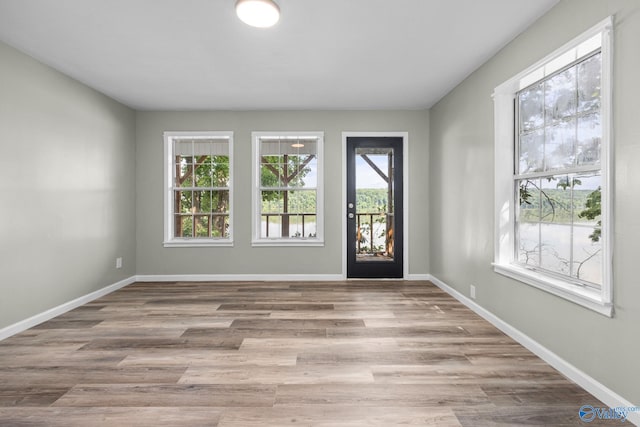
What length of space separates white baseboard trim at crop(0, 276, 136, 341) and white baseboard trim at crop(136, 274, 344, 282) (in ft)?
1.37

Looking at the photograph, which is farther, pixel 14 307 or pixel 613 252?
pixel 14 307

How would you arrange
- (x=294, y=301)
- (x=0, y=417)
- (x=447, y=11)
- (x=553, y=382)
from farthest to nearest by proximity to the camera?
(x=294, y=301), (x=447, y=11), (x=553, y=382), (x=0, y=417)

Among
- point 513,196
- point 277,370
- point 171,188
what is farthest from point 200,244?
point 513,196

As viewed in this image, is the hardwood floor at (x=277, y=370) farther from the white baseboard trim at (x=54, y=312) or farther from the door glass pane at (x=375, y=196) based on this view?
the door glass pane at (x=375, y=196)

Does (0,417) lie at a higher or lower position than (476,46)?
lower

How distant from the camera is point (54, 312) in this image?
3.30 metres

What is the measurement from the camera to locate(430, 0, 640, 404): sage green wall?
67.6 inches

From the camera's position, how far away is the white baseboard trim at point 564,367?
1771mm

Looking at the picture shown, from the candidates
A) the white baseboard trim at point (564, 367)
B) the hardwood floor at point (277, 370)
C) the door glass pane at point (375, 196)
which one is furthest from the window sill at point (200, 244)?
the white baseboard trim at point (564, 367)

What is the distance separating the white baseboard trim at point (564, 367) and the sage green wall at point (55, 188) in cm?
442

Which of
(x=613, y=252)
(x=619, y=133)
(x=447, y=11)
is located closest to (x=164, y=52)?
(x=447, y=11)

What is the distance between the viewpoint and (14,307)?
2.87 meters

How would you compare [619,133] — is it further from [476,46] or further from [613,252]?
[476,46]

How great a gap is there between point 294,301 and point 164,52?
296cm
